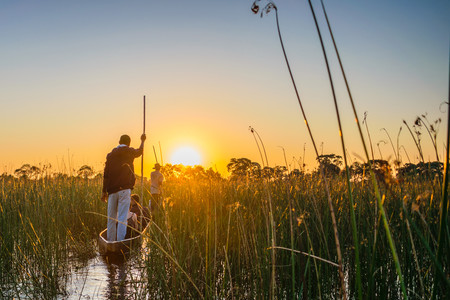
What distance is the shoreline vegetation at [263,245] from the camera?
2.83 meters

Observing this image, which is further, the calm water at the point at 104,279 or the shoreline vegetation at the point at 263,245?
the calm water at the point at 104,279

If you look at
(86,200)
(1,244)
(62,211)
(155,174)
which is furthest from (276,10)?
(155,174)

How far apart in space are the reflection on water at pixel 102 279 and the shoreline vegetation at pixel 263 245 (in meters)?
0.15

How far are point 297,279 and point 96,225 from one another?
6861 mm

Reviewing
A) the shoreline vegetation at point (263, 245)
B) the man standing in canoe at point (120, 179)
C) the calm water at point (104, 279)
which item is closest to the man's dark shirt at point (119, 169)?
the man standing in canoe at point (120, 179)

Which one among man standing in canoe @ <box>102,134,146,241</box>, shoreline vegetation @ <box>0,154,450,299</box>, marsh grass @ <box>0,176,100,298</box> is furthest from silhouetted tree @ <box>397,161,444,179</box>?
man standing in canoe @ <box>102,134,146,241</box>

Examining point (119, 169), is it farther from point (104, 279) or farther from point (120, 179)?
point (104, 279)

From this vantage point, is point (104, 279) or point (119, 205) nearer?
point (104, 279)

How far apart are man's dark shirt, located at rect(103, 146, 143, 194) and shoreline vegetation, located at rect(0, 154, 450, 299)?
130 cm

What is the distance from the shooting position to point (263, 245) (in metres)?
3.33

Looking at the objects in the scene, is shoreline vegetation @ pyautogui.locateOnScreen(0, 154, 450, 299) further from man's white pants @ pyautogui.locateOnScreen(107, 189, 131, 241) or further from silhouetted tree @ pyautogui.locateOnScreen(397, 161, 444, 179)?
man's white pants @ pyautogui.locateOnScreen(107, 189, 131, 241)

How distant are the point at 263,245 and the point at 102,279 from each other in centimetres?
298

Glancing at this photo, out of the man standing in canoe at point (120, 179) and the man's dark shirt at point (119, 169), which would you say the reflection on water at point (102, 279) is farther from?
the man's dark shirt at point (119, 169)

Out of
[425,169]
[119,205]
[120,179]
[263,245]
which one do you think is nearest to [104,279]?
[119,205]
